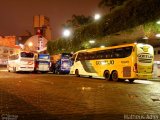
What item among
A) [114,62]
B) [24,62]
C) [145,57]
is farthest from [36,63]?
[145,57]

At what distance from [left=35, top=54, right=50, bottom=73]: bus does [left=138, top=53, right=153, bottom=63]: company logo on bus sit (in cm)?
1907

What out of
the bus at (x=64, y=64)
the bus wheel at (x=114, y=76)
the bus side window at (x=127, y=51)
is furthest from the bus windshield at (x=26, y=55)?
the bus side window at (x=127, y=51)

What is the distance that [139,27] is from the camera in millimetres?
23984

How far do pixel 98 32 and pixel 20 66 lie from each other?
1213 centimetres

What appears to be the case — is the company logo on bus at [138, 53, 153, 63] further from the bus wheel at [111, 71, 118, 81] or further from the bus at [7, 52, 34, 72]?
the bus at [7, 52, 34, 72]

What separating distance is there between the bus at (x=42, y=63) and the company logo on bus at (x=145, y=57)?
62.6ft

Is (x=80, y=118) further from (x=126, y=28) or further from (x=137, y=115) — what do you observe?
(x=126, y=28)

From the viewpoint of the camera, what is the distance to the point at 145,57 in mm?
22672

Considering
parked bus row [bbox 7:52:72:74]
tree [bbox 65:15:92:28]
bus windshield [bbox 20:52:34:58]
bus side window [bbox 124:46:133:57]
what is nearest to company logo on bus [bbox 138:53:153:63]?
bus side window [bbox 124:46:133:57]

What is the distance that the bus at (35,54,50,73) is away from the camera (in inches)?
1524

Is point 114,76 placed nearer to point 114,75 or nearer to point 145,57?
point 114,75

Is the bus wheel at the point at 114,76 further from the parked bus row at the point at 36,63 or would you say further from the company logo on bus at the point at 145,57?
the parked bus row at the point at 36,63

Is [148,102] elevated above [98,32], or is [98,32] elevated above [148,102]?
[98,32]

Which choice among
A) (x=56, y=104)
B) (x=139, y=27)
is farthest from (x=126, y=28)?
(x=56, y=104)
